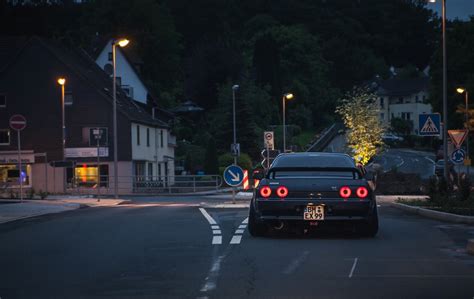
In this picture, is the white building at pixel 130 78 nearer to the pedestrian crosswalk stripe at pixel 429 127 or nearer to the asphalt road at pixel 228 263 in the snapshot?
the pedestrian crosswalk stripe at pixel 429 127

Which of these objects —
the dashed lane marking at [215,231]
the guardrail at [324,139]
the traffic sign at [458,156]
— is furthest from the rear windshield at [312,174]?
the guardrail at [324,139]

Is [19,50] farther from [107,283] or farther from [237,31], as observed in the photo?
[237,31]

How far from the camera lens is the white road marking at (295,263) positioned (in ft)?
37.3

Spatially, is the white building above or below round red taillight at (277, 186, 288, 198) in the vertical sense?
above

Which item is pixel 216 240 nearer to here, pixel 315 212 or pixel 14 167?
pixel 315 212

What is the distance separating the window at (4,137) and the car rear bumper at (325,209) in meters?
54.4

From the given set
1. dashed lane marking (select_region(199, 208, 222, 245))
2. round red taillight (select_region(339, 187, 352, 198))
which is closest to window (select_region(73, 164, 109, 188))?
dashed lane marking (select_region(199, 208, 222, 245))

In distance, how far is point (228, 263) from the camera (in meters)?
12.1

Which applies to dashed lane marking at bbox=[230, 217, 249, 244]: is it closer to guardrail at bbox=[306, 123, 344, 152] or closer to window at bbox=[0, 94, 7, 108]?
window at bbox=[0, 94, 7, 108]

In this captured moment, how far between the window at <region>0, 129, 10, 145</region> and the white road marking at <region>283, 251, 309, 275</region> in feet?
186

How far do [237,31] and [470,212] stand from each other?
4675 inches

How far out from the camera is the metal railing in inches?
2420

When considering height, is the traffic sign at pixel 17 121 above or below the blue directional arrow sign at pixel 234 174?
above

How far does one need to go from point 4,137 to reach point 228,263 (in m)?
57.7
